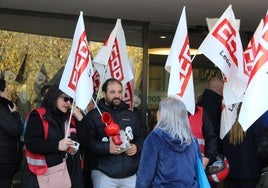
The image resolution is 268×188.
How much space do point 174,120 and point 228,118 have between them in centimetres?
171

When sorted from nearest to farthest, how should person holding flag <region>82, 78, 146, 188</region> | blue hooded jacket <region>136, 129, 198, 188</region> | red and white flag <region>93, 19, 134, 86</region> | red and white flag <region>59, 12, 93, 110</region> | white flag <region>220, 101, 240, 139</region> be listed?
blue hooded jacket <region>136, 129, 198, 188</region>, red and white flag <region>59, 12, 93, 110</region>, person holding flag <region>82, 78, 146, 188</region>, white flag <region>220, 101, 240, 139</region>, red and white flag <region>93, 19, 134, 86</region>

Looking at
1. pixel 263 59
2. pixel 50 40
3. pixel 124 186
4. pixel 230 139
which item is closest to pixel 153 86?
pixel 50 40

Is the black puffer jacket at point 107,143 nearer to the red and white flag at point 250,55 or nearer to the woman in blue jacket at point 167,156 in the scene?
the woman in blue jacket at point 167,156

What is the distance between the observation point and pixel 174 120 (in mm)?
3992

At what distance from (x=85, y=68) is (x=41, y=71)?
2.46 metres

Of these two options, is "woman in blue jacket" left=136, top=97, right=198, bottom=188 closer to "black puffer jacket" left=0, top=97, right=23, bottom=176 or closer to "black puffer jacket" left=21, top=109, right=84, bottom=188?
"black puffer jacket" left=21, top=109, right=84, bottom=188

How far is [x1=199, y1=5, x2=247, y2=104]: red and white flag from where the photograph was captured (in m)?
5.18

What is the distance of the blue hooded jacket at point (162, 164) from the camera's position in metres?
3.93

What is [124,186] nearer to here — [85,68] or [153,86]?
[85,68]

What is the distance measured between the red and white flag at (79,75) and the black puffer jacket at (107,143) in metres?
0.34

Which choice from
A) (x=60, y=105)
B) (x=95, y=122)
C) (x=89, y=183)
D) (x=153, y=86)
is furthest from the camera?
(x=153, y=86)

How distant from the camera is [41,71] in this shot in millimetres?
7270

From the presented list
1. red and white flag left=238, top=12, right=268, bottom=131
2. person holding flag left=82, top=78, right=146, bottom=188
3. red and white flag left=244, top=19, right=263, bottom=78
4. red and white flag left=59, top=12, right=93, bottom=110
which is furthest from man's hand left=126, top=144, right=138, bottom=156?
red and white flag left=244, top=19, right=263, bottom=78

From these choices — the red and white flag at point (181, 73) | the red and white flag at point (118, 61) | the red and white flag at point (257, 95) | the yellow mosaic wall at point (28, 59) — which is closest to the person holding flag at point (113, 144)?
the red and white flag at point (181, 73)
